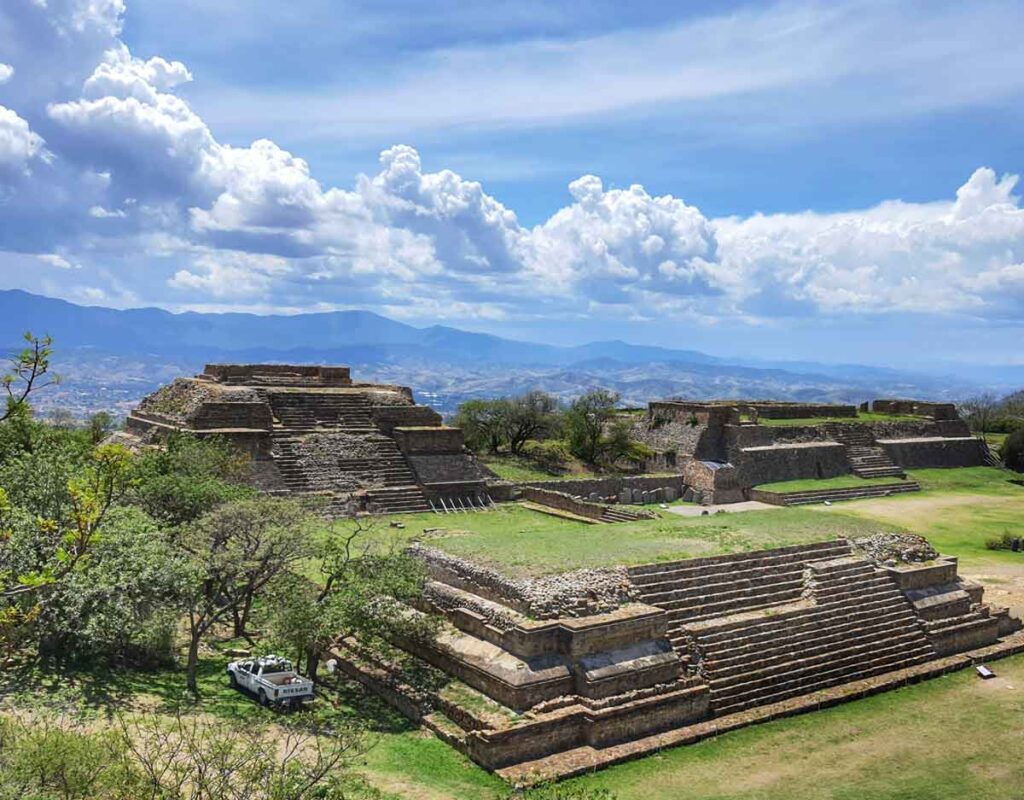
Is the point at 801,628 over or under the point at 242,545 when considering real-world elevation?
under

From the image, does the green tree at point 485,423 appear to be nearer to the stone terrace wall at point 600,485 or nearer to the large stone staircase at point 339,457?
the stone terrace wall at point 600,485

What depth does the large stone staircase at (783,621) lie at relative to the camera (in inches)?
523

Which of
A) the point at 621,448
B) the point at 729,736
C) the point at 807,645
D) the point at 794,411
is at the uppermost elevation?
the point at 794,411

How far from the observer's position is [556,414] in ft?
137

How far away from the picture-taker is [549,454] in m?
35.9

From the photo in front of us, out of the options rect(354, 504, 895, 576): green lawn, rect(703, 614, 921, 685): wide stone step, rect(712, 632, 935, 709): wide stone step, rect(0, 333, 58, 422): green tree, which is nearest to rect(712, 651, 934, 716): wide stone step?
rect(712, 632, 935, 709): wide stone step

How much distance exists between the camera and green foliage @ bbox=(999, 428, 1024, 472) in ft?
137

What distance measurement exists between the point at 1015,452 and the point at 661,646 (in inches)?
1480

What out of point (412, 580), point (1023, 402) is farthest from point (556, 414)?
point (1023, 402)

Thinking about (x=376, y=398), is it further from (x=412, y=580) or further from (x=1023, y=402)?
(x=1023, y=402)

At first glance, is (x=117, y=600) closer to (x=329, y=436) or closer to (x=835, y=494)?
(x=329, y=436)

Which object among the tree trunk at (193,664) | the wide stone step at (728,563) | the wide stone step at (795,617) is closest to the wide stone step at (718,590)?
the wide stone step at (728,563)

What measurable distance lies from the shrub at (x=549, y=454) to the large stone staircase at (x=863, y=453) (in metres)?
12.8

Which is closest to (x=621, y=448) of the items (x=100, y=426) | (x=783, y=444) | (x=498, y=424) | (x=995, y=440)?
(x=498, y=424)
